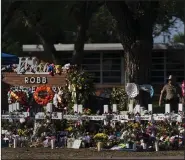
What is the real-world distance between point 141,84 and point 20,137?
4269mm

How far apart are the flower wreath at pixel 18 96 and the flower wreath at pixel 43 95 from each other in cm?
31

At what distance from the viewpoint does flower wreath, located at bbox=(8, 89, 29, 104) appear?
14334 mm

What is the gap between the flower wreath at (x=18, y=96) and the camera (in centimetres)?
1433

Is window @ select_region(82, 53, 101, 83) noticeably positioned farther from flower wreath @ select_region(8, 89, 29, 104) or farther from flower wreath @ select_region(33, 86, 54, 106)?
flower wreath @ select_region(33, 86, 54, 106)

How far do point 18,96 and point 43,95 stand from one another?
2.25ft

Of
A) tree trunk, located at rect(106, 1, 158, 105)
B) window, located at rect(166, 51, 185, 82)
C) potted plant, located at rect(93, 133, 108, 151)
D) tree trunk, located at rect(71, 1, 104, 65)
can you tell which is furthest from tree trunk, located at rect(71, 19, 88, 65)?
potted plant, located at rect(93, 133, 108, 151)

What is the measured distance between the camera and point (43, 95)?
566 inches

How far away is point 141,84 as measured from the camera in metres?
15.2

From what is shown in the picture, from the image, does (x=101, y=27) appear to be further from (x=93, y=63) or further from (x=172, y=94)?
(x=172, y=94)

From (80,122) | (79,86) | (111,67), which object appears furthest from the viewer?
(111,67)

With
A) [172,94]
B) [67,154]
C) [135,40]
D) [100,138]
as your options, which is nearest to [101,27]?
[172,94]

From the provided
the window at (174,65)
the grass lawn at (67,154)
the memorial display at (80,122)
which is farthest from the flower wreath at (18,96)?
the window at (174,65)

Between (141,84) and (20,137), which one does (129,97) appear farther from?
(20,137)

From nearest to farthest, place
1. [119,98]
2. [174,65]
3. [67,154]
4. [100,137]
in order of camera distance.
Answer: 1. [67,154]
2. [100,137]
3. [119,98]
4. [174,65]
